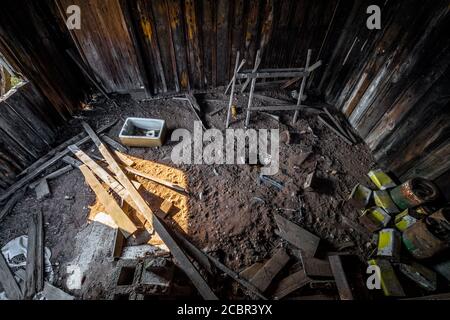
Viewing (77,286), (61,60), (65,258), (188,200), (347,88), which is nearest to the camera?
(77,286)

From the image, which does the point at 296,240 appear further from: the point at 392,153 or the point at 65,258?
the point at 65,258

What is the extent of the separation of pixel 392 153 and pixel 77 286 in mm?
5761

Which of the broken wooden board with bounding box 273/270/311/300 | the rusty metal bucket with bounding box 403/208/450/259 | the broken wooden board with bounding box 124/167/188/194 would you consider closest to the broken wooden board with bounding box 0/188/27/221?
the broken wooden board with bounding box 124/167/188/194

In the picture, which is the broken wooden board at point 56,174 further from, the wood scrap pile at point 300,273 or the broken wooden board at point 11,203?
the wood scrap pile at point 300,273

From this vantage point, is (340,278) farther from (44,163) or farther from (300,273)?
(44,163)

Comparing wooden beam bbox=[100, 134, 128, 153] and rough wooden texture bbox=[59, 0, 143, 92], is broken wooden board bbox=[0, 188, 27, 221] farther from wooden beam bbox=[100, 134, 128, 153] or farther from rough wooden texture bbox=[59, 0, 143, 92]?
rough wooden texture bbox=[59, 0, 143, 92]

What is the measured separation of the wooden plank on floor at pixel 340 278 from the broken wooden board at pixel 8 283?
4328mm

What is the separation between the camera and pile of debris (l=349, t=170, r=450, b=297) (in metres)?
3.05

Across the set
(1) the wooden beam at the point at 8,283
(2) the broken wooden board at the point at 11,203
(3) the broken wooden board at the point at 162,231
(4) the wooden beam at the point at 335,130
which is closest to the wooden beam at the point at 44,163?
(2) the broken wooden board at the point at 11,203

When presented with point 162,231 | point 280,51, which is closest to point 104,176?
point 162,231

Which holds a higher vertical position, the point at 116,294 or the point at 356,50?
the point at 356,50

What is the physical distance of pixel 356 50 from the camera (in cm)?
487

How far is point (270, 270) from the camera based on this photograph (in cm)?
320
